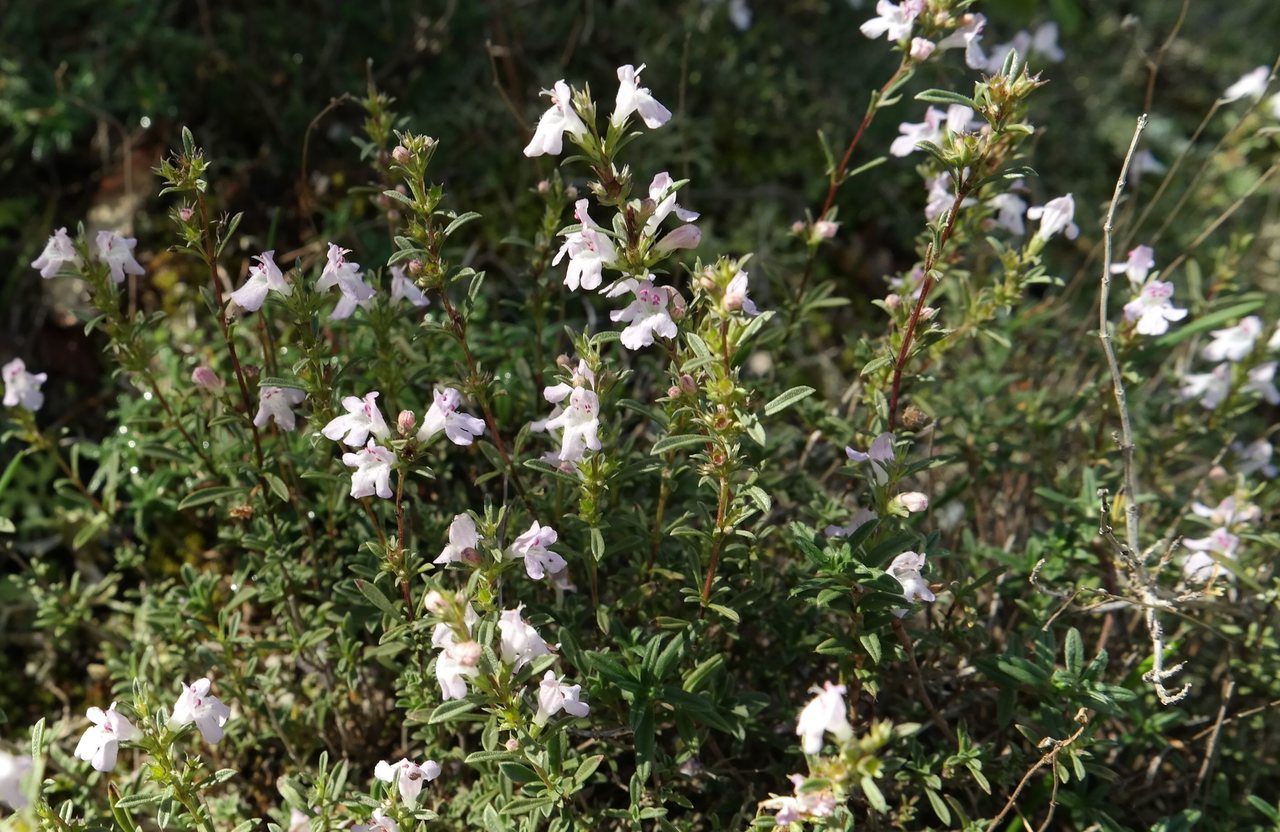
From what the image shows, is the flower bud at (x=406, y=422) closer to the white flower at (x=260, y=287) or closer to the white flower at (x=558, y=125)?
the white flower at (x=260, y=287)

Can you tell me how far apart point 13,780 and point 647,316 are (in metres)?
1.35

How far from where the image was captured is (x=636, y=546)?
2.48 m

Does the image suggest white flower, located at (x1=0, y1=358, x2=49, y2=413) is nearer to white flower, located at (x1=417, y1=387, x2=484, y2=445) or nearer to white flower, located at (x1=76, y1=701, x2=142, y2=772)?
white flower, located at (x1=76, y1=701, x2=142, y2=772)

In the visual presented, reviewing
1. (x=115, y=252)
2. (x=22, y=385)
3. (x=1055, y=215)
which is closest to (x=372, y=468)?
(x=115, y=252)

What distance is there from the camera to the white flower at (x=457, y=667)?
6.30ft

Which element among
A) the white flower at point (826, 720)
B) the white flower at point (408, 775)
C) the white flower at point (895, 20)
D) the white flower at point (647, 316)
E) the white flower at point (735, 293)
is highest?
the white flower at point (895, 20)

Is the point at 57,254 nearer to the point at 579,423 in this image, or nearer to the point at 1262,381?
the point at 579,423

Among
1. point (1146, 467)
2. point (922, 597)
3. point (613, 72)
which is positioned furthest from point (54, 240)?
point (1146, 467)

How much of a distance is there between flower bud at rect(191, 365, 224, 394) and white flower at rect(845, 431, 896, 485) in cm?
153

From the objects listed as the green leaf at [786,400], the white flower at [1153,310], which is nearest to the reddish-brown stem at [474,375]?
the green leaf at [786,400]

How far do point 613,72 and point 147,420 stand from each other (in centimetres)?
243

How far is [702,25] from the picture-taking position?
439 centimetres

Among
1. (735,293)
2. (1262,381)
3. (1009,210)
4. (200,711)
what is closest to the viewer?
(735,293)

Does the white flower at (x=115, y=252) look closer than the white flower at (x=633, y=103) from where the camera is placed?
No
